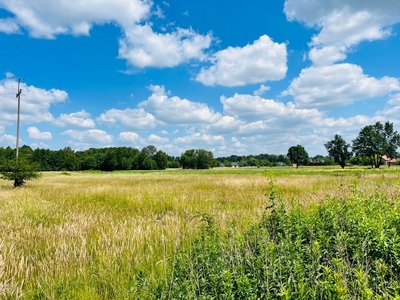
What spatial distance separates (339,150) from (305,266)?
96669 millimetres

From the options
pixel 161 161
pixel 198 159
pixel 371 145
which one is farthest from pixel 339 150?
pixel 161 161

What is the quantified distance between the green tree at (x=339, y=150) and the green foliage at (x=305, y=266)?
94223 mm

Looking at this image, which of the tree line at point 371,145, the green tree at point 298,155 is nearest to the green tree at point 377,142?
the tree line at point 371,145

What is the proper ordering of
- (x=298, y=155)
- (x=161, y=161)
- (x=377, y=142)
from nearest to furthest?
(x=377, y=142) → (x=298, y=155) → (x=161, y=161)

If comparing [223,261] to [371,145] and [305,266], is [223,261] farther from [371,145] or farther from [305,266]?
[371,145]

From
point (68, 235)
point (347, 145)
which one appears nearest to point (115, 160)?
point (347, 145)

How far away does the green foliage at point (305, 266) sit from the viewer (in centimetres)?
238

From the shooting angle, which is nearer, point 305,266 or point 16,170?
point 305,266

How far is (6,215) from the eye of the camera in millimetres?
7855

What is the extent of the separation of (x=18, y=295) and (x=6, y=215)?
594 centimetres

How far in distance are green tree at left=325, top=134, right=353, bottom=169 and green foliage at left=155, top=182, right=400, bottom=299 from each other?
94.2 meters

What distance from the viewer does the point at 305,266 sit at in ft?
9.91

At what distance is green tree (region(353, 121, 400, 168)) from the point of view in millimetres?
76062

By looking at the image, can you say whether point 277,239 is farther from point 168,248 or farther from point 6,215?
point 6,215
